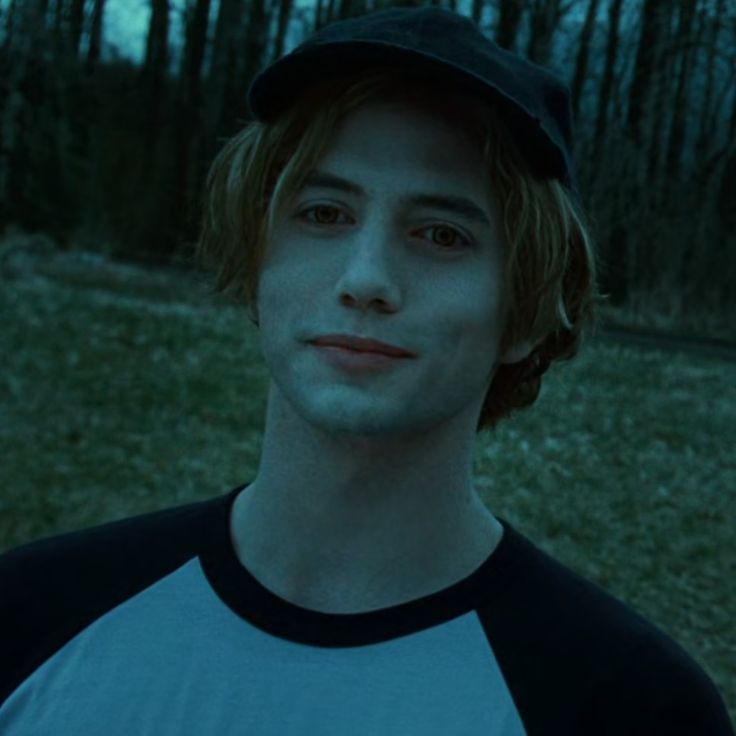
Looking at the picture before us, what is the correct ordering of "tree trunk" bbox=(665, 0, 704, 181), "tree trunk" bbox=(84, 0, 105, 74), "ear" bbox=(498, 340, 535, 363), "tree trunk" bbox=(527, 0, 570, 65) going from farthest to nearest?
"tree trunk" bbox=(665, 0, 704, 181), "tree trunk" bbox=(84, 0, 105, 74), "tree trunk" bbox=(527, 0, 570, 65), "ear" bbox=(498, 340, 535, 363)

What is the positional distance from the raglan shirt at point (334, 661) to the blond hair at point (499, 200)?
310mm

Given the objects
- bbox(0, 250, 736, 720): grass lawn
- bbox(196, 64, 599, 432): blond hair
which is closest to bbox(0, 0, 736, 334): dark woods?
bbox(0, 250, 736, 720): grass lawn

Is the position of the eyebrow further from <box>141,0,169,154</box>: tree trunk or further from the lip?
<box>141,0,169,154</box>: tree trunk

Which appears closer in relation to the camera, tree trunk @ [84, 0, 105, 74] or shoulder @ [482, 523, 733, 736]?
shoulder @ [482, 523, 733, 736]

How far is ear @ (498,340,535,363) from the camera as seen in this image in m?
1.61

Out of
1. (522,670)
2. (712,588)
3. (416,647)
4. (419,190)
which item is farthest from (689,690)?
(712,588)

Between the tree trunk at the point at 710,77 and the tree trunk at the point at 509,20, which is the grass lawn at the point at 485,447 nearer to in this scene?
the tree trunk at the point at 509,20

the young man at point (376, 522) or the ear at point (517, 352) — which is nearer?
the young man at point (376, 522)

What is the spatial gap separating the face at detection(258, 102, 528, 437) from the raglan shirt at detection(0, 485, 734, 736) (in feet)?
0.72

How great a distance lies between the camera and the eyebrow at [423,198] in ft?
4.70

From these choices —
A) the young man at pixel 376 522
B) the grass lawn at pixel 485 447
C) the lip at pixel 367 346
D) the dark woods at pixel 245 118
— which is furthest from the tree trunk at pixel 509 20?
the lip at pixel 367 346

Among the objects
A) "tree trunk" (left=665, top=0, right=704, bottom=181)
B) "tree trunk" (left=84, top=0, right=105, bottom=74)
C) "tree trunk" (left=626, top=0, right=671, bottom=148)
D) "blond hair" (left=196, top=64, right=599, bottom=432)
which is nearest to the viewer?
"blond hair" (left=196, top=64, right=599, bottom=432)

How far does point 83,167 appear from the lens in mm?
13648

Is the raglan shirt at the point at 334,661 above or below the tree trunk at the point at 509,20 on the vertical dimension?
below
